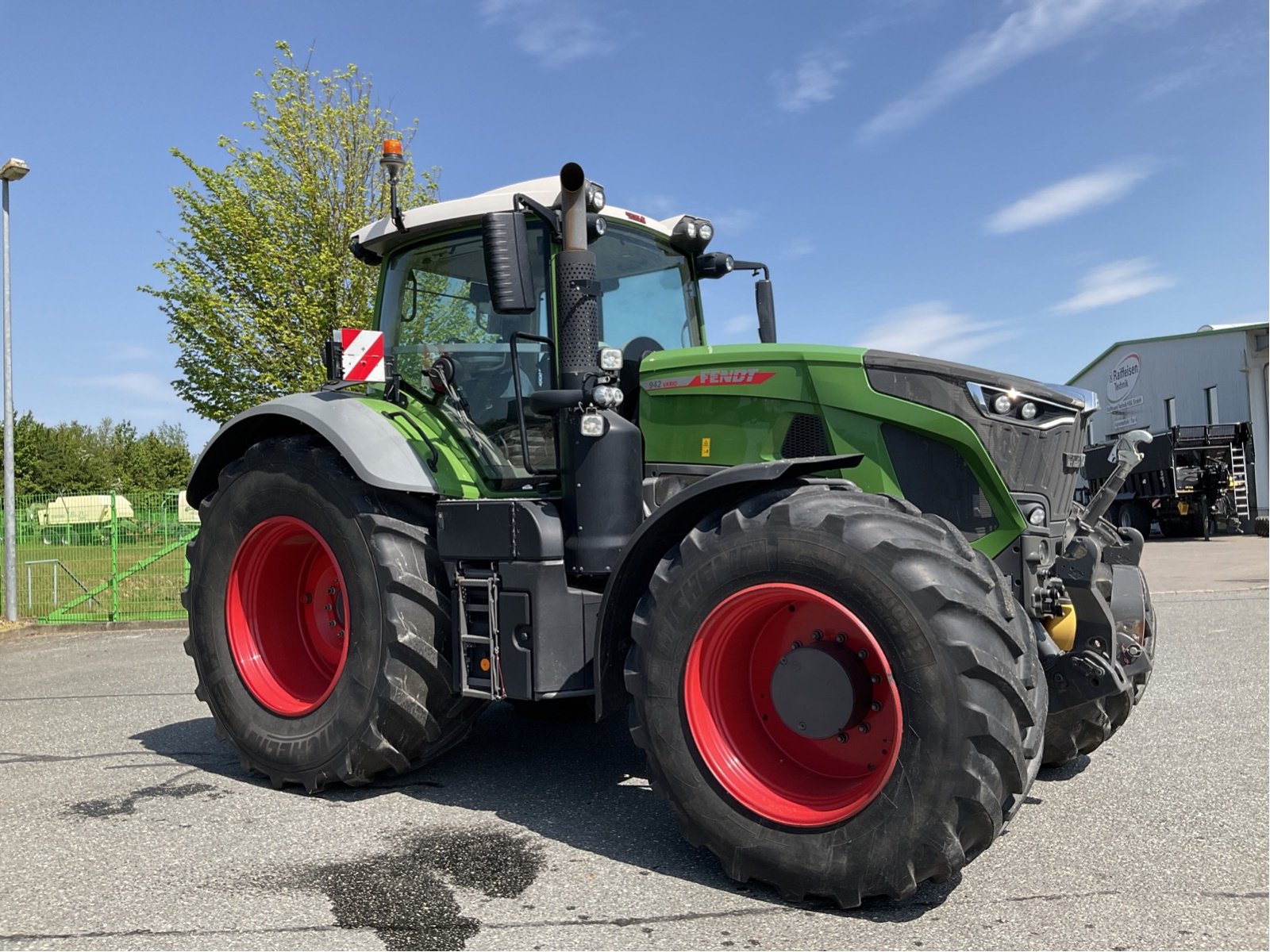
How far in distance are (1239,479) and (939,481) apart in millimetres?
22595

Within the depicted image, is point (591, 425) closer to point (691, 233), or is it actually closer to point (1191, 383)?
point (691, 233)

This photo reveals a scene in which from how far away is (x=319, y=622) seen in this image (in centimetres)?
530

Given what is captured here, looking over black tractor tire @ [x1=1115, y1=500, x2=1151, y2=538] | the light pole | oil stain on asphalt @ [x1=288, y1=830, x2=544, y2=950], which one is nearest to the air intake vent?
oil stain on asphalt @ [x1=288, y1=830, x2=544, y2=950]

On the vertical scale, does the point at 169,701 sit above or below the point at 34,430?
below

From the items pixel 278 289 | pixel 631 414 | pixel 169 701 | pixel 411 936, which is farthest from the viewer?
pixel 278 289

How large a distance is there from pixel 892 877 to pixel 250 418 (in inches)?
144

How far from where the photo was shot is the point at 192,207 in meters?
15.4

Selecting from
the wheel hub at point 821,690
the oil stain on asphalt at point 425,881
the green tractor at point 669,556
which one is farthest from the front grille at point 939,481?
the oil stain on asphalt at point 425,881

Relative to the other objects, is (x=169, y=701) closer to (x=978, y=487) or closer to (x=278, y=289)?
(x=978, y=487)

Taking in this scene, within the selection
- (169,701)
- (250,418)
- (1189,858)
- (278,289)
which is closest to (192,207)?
(278,289)

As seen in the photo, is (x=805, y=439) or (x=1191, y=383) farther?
(x=1191, y=383)

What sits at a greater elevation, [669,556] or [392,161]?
[392,161]

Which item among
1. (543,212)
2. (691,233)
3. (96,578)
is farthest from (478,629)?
(96,578)

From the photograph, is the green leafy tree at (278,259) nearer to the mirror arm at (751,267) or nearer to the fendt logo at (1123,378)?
the mirror arm at (751,267)
